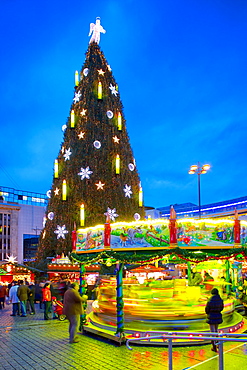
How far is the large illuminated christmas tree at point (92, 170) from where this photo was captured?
27375mm

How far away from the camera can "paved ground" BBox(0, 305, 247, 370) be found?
6663 mm

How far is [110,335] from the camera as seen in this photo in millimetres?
10531

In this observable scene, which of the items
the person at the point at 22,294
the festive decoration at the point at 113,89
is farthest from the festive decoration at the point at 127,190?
the person at the point at 22,294

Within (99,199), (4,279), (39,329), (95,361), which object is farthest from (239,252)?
(4,279)

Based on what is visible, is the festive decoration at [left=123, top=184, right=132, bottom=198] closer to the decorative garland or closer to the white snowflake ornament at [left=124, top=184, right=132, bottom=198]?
the white snowflake ornament at [left=124, top=184, right=132, bottom=198]

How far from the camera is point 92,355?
9094 mm

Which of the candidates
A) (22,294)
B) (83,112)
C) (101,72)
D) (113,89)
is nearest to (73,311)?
(22,294)

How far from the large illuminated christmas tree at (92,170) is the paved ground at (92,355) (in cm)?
1559

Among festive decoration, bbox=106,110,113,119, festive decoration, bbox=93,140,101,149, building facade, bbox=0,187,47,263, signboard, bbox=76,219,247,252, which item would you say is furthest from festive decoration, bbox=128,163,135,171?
building facade, bbox=0,187,47,263

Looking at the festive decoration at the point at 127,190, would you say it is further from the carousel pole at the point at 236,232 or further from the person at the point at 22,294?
the carousel pole at the point at 236,232

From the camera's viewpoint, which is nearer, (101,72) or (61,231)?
(61,231)

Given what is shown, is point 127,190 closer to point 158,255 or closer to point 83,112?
point 83,112

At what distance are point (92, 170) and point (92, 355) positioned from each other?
19318mm

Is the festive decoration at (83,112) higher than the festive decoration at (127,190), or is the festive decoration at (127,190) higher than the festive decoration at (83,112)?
the festive decoration at (83,112)
